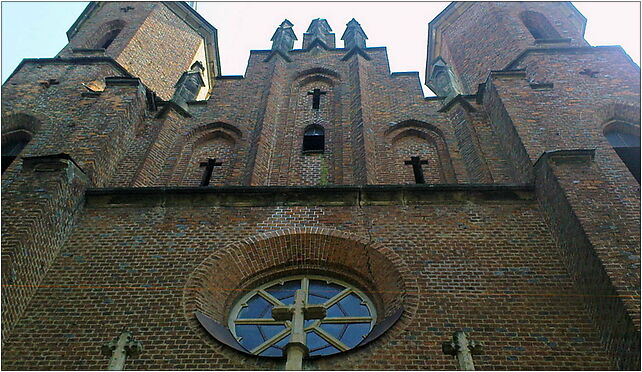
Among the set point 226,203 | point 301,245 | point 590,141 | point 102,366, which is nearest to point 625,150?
point 590,141

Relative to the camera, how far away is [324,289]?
26.6 feet

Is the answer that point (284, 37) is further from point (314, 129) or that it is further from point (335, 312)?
point (335, 312)

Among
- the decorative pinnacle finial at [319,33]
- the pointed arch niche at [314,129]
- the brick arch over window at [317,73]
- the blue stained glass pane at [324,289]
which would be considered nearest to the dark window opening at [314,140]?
the pointed arch niche at [314,129]

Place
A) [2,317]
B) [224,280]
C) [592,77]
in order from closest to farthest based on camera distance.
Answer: [2,317] → [224,280] → [592,77]

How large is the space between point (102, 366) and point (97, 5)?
15.0 metres

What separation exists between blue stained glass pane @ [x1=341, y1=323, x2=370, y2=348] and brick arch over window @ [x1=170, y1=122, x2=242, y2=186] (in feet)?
12.7

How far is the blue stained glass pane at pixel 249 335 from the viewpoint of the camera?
7.17 m

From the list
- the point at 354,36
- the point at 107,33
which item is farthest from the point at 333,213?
the point at 107,33

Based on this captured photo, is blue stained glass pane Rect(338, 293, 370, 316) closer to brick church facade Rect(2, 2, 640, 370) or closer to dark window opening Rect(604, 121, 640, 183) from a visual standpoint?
brick church facade Rect(2, 2, 640, 370)

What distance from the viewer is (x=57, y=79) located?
12.9 m

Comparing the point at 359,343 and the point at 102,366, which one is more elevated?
the point at 359,343

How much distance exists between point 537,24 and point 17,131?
13.0 meters

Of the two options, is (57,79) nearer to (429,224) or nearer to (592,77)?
(429,224)

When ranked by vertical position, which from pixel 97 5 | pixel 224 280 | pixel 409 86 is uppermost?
pixel 97 5
